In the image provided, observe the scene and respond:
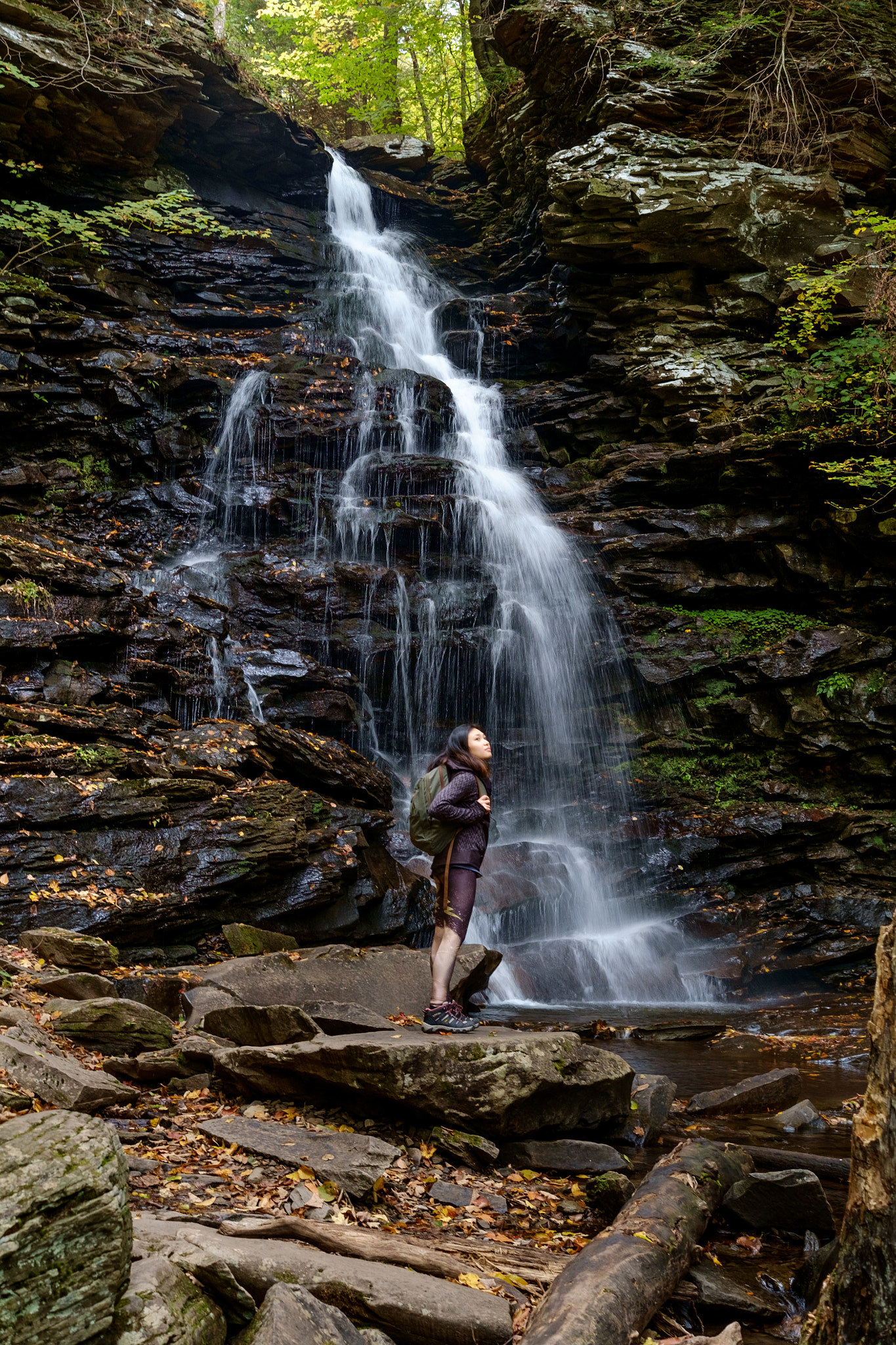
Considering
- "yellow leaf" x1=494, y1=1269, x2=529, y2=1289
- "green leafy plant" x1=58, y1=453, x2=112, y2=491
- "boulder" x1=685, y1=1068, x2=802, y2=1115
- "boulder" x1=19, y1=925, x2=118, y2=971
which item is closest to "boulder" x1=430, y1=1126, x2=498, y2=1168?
"yellow leaf" x1=494, y1=1269, x2=529, y2=1289

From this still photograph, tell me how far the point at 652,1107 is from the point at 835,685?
28.0ft

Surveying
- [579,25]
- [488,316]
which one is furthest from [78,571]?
[579,25]

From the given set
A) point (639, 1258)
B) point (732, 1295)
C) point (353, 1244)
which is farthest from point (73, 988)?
point (732, 1295)

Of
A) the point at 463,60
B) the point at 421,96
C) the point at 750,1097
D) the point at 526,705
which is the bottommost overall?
the point at 750,1097

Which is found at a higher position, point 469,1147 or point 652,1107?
point 469,1147

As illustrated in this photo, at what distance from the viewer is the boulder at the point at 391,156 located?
73.5 feet

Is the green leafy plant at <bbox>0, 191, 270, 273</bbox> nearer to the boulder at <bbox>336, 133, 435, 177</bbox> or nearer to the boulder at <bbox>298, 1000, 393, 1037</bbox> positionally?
the boulder at <bbox>336, 133, 435, 177</bbox>

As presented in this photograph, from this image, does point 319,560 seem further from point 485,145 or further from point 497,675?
point 485,145

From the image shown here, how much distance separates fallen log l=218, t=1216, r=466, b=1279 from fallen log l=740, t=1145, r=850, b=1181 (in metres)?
1.94

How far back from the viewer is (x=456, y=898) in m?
4.69

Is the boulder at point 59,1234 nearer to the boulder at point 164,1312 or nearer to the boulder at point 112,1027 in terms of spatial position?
the boulder at point 164,1312

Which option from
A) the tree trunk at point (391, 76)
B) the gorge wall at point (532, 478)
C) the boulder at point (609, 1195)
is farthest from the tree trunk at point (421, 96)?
the boulder at point (609, 1195)

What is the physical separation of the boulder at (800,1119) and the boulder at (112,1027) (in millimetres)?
3506

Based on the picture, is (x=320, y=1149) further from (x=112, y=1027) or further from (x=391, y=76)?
(x=391, y=76)
